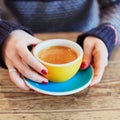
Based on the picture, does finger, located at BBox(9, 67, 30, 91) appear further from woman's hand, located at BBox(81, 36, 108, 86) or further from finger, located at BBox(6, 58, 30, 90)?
woman's hand, located at BBox(81, 36, 108, 86)

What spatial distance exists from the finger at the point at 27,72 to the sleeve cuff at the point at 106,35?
194 millimetres

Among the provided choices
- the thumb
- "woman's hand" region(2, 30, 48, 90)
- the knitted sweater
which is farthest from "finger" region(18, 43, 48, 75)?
the knitted sweater

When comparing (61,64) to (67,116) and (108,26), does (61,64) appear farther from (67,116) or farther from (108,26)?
(108,26)

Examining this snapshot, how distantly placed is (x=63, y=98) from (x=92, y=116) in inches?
3.3

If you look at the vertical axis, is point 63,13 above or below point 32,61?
below

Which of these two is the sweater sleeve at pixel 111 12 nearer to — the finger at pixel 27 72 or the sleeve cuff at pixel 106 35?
the sleeve cuff at pixel 106 35

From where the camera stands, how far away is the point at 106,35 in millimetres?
831

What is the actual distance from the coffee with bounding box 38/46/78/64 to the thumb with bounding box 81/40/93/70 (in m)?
0.03

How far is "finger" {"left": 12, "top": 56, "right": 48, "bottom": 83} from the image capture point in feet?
2.30

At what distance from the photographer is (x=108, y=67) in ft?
2.70

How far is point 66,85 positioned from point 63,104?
0.04m

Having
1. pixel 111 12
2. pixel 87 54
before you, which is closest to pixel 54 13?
pixel 111 12

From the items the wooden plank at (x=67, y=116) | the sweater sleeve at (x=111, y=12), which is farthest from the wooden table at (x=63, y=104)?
the sweater sleeve at (x=111, y=12)

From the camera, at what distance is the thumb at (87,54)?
749mm
